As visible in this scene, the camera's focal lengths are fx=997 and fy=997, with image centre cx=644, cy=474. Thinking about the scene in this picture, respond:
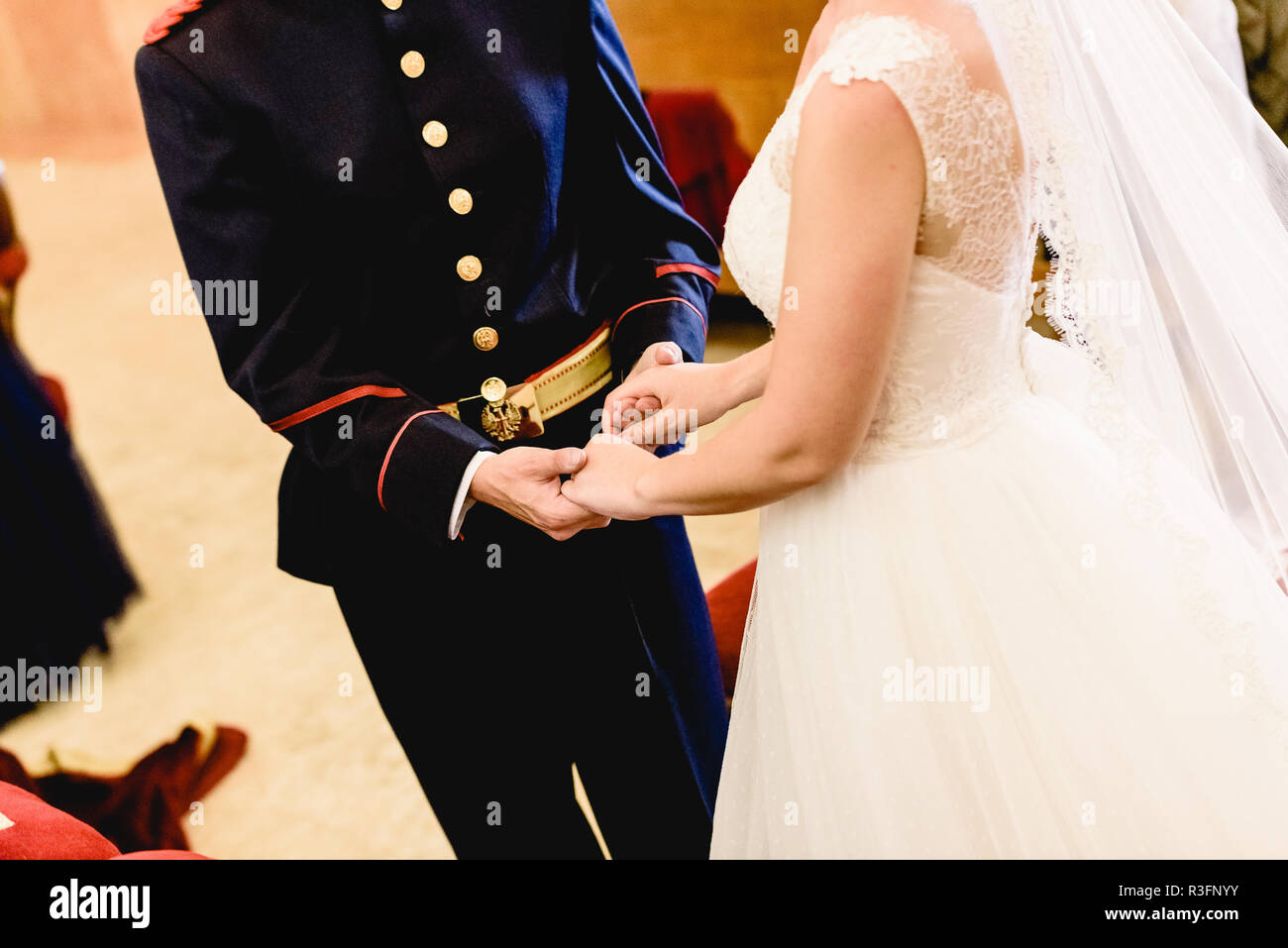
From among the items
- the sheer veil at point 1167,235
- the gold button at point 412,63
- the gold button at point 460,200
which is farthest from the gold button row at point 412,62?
the sheer veil at point 1167,235

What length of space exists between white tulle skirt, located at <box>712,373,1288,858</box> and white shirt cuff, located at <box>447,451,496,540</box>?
15.0 inches

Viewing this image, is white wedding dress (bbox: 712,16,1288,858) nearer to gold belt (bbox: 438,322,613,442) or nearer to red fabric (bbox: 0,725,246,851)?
gold belt (bbox: 438,322,613,442)

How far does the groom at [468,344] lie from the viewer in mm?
1128

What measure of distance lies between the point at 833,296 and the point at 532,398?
52 cm

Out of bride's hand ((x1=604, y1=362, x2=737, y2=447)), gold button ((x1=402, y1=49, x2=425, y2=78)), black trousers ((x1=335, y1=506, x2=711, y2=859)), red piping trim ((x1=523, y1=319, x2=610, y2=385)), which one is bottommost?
black trousers ((x1=335, y1=506, x2=711, y2=859))

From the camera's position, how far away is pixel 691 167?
3797 millimetres

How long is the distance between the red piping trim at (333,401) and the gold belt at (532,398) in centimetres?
9

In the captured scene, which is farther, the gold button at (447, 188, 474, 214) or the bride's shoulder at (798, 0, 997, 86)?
the gold button at (447, 188, 474, 214)

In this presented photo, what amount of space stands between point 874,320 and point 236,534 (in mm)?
2764

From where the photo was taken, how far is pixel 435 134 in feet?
3.71

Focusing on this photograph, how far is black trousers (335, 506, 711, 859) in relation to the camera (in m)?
1.30

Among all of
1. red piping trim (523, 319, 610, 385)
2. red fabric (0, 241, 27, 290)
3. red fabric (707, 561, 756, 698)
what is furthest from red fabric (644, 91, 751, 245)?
red piping trim (523, 319, 610, 385)

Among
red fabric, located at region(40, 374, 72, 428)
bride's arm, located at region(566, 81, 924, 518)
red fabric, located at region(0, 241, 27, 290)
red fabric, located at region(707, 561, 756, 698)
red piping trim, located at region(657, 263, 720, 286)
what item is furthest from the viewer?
red fabric, located at region(0, 241, 27, 290)
